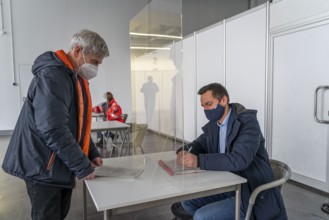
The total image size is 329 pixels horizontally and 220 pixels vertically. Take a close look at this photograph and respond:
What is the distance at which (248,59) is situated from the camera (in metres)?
3.62

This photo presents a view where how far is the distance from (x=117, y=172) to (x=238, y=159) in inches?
26.4

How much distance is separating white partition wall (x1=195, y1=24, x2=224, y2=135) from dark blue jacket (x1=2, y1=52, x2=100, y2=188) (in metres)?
3.43

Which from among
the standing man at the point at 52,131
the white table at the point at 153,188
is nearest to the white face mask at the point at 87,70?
the standing man at the point at 52,131

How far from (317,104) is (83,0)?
6.94 meters

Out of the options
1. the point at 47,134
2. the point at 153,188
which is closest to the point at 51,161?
the point at 47,134

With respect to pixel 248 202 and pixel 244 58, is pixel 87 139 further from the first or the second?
pixel 244 58

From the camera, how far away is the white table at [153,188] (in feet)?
3.59

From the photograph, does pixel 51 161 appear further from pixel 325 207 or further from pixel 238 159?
pixel 325 207

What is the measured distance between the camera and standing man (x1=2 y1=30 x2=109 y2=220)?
1106 millimetres

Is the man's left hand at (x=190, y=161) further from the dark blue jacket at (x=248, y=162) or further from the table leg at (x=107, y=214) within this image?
the table leg at (x=107, y=214)

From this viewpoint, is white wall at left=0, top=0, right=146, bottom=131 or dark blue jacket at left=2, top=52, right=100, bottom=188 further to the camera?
white wall at left=0, top=0, right=146, bottom=131

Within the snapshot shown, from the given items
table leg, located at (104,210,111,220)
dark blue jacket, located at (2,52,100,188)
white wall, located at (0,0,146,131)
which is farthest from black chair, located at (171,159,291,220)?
white wall, located at (0,0,146,131)

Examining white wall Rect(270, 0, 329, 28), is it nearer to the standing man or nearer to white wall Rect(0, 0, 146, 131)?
the standing man

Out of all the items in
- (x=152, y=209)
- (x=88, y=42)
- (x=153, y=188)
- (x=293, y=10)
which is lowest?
(x=152, y=209)
